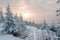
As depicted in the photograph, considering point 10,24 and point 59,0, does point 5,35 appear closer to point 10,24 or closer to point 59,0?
point 10,24

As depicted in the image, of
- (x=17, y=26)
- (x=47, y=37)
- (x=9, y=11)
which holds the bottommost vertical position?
(x=47, y=37)

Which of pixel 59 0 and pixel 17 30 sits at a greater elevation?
pixel 59 0

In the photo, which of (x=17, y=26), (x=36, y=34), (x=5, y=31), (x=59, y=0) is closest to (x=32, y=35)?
(x=36, y=34)

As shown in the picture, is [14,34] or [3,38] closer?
[3,38]

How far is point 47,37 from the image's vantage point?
3975 cm

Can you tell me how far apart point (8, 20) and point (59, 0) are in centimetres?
2478

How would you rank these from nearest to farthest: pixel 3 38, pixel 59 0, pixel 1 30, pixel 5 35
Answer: pixel 59 0 < pixel 3 38 < pixel 5 35 < pixel 1 30

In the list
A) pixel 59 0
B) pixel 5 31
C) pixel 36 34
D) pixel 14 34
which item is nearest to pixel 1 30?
pixel 5 31

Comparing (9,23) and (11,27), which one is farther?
(11,27)

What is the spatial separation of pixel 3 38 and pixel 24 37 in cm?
570

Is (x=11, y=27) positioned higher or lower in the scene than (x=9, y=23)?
lower

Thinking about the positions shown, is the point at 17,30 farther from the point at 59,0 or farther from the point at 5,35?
the point at 59,0

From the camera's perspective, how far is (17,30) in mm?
35906

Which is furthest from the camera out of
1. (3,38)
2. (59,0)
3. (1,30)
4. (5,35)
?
(1,30)
